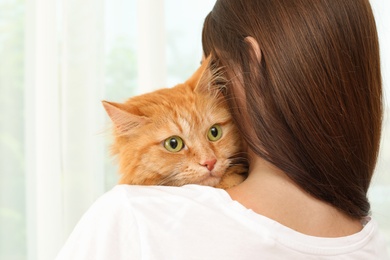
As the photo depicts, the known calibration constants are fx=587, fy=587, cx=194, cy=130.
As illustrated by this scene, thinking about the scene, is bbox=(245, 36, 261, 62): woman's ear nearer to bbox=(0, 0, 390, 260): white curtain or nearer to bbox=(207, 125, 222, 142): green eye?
bbox=(207, 125, 222, 142): green eye

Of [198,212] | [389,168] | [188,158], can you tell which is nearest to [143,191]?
[198,212]

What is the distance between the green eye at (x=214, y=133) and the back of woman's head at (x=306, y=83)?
4.4 inches

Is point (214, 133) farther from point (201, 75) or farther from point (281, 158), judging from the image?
point (281, 158)

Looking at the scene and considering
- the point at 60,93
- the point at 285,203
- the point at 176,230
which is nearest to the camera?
the point at 176,230

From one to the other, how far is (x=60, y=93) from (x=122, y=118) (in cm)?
120

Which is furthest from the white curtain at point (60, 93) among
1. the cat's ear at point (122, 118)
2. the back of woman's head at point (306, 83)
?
the back of woman's head at point (306, 83)

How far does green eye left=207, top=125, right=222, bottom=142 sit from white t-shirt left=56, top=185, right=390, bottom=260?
28 cm

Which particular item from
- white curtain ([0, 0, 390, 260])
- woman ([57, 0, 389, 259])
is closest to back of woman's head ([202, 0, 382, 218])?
woman ([57, 0, 389, 259])

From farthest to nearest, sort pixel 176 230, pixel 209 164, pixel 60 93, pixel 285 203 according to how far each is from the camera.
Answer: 1. pixel 60 93
2. pixel 209 164
3. pixel 285 203
4. pixel 176 230

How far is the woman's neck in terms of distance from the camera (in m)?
1.26

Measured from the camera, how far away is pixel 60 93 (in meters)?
2.58

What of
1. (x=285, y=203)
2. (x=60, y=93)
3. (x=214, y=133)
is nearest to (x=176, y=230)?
(x=285, y=203)

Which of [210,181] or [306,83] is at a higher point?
[306,83]

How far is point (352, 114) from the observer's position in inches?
53.3
